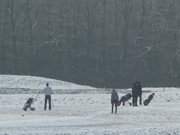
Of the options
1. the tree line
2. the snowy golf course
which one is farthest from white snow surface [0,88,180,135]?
the tree line

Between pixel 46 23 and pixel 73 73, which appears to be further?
pixel 46 23

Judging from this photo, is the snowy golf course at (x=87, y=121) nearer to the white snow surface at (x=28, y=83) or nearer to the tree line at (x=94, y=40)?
the white snow surface at (x=28, y=83)

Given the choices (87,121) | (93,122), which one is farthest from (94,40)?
(93,122)

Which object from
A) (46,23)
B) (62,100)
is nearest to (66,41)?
(46,23)

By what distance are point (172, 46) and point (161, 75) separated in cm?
617

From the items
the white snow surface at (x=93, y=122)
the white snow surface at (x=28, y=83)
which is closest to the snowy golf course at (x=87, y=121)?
the white snow surface at (x=93, y=122)

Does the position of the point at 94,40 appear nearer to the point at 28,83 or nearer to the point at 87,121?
the point at 28,83

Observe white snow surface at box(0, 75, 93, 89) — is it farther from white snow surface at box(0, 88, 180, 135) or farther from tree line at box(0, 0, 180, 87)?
tree line at box(0, 0, 180, 87)

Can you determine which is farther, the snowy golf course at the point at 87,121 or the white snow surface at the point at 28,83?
the white snow surface at the point at 28,83

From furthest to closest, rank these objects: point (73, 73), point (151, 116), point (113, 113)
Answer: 1. point (73, 73)
2. point (113, 113)
3. point (151, 116)

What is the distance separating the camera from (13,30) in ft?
303

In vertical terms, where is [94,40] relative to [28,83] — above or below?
above

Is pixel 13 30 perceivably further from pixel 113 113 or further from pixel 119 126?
pixel 119 126

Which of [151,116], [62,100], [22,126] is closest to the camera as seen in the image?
[22,126]
